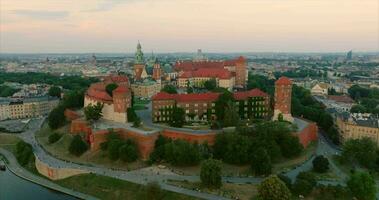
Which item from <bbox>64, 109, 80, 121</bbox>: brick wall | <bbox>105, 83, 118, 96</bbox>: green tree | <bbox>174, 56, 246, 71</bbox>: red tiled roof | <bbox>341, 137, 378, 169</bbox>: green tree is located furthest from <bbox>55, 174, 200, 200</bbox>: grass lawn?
<bbox>174, 56, 246, 71</bbox>: red tiled roof

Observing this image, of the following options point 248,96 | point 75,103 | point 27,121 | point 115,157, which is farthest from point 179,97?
point 27,121

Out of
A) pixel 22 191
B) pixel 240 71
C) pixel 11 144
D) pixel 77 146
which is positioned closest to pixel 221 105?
pixel 77 146

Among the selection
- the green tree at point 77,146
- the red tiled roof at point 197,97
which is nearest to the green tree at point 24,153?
the green tree at point 77,146

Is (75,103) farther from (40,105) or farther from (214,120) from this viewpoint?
(214,120)

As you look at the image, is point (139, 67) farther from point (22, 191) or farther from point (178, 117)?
point (22, 191)

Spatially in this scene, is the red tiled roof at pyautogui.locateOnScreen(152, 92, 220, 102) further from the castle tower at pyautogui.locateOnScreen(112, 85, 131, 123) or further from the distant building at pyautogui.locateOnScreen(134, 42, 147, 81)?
the distant building at pyautogui.locateOnScreen(134, 42, 147, 81)

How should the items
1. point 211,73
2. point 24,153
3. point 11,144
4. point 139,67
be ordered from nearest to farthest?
point 24,153, point 11,144, point 211,73, point 139,67
